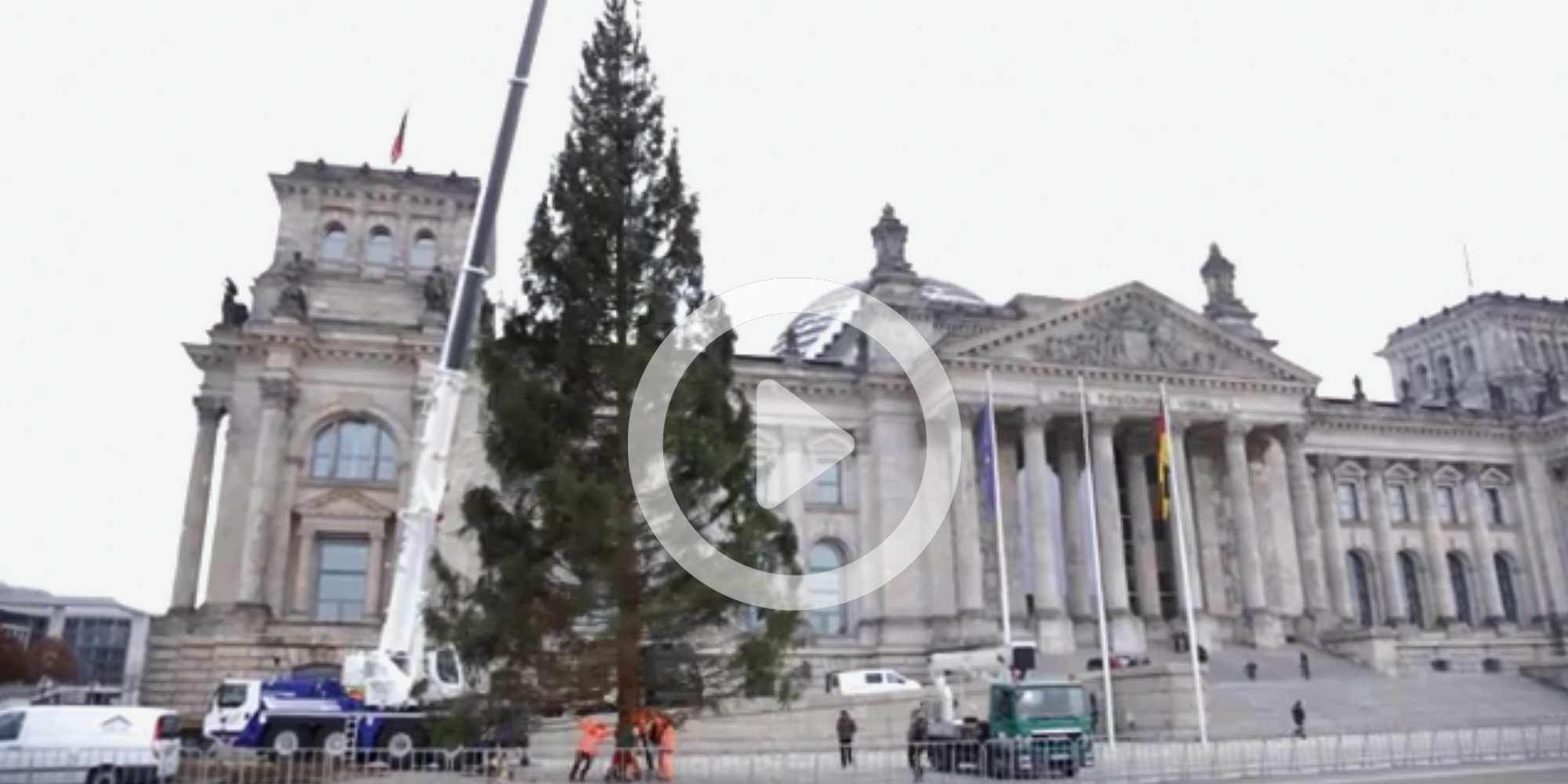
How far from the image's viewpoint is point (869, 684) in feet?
128

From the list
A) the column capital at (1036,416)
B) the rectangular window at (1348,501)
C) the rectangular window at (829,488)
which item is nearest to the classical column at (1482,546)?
the rectangular window at (1348,501)

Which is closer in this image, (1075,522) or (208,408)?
(208,408)

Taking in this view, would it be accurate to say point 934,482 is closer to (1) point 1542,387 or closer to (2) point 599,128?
(2) point 599,128

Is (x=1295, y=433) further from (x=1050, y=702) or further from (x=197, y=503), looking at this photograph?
(x=197, y=503)

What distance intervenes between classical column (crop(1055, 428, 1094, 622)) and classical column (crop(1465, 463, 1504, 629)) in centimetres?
2738

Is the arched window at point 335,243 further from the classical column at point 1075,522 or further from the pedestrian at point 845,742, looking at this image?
the classical column at point 1075,522

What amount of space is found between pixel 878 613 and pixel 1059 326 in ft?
53.3

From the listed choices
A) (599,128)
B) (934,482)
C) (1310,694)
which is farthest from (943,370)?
(599,128)

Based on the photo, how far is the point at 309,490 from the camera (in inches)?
1836

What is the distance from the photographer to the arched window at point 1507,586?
65.9 m

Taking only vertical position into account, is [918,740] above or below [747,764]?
above

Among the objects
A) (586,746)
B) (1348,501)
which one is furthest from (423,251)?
(1348,501)

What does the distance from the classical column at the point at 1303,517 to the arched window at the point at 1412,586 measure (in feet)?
32.1

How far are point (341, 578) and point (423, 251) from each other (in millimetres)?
15512
